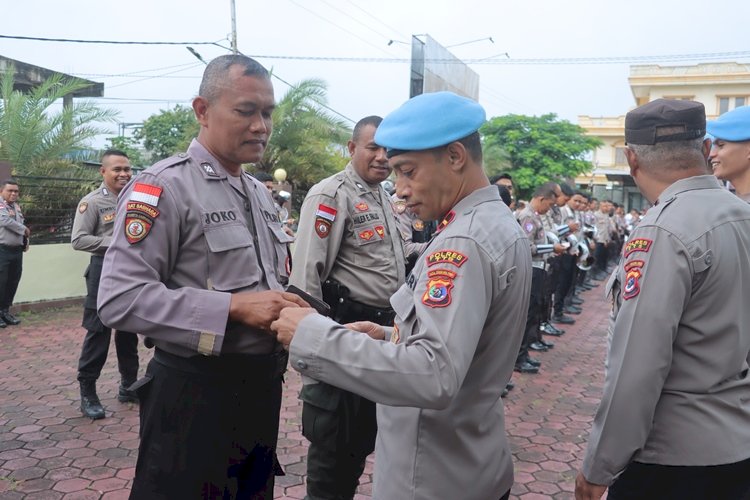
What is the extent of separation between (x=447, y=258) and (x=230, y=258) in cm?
87

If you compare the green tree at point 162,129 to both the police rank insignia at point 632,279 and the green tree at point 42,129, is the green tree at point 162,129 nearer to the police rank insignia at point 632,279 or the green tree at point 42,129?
the green tree at point 42,129

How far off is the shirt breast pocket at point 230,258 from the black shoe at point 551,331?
7.26 metres

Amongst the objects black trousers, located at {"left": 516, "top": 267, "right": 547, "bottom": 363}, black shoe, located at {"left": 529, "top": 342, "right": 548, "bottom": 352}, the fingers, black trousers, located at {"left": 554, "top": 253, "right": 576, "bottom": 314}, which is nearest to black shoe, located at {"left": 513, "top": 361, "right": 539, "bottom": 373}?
black trousers, located at {"left": 516, "top": 267, "right": 547, "bottom": 363}

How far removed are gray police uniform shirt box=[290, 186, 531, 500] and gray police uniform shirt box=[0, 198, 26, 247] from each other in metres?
7.68

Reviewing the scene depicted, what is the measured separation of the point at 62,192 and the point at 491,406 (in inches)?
395

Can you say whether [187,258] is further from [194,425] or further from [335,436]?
[335,436]

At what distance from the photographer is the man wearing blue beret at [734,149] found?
8.59ft

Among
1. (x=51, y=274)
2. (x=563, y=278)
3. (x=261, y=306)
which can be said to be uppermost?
(x=261, y=306)

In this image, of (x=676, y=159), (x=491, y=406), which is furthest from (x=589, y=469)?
(x=676, y=159)

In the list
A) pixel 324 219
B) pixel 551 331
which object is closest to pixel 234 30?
pixel 551 331

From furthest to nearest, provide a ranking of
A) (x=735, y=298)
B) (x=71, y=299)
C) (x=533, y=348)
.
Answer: (x=71, y=299)
(x=533, y=348)
(x=735, y=298)

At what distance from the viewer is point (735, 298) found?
1.78 metres

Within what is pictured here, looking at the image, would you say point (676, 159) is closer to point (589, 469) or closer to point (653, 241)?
point (653, 241)

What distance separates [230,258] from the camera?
207 centimetres
